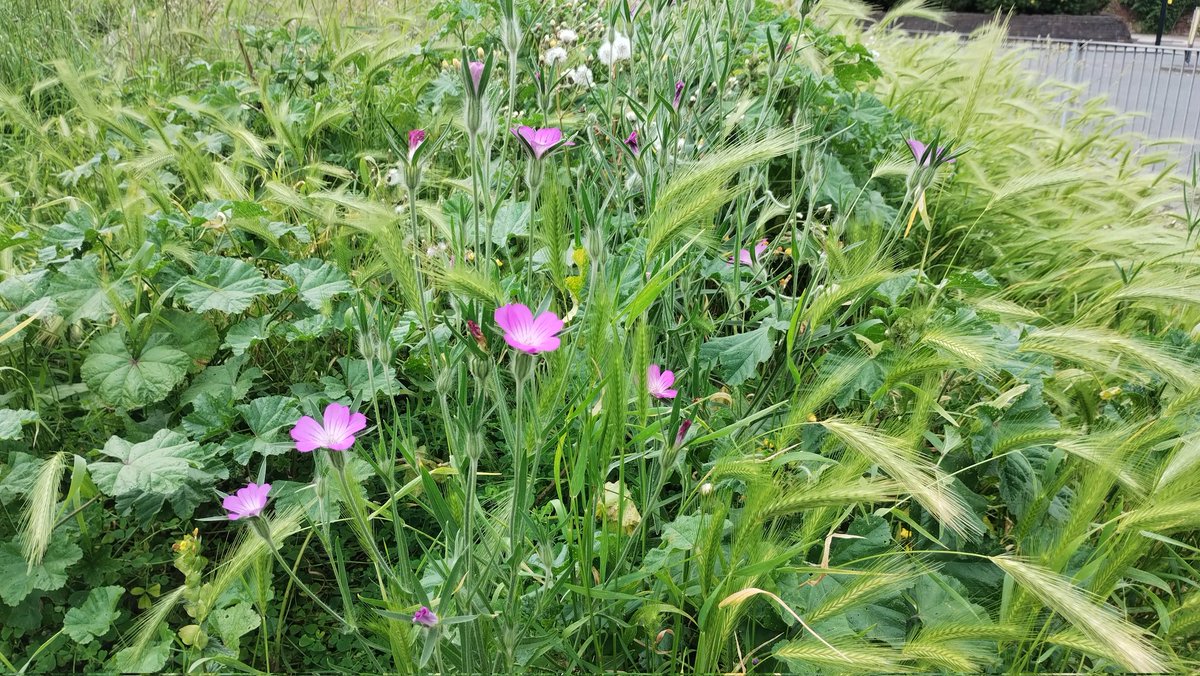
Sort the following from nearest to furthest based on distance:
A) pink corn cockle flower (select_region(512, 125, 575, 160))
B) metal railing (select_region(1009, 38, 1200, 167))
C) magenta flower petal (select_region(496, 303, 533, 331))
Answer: magenta flower petal (select_region(496, 303, 533, 331)) < pink corn cockle flower (select_region(512, 125, 575, 160)) < metal railing (select_region(1009, 38, 1200, 167))

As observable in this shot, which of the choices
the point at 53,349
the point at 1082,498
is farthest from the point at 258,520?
the point at 1082,498

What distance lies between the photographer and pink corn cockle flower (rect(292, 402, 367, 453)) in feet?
2.68

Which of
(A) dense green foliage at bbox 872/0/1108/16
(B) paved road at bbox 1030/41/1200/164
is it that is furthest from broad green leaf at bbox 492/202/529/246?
(A) dense green foliage at bbox 872/0/1108/16

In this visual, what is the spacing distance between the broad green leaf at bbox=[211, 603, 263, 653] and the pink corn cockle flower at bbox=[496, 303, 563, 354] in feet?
1.95

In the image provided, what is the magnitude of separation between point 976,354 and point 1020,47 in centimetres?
311

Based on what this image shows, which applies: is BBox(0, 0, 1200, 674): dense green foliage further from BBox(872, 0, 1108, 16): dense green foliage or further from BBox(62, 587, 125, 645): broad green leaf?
BBox(872, 0, 1108, 16): dense green foliage

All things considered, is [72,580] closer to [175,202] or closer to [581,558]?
[581,558]

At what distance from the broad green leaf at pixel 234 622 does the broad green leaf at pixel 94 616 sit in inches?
5.8

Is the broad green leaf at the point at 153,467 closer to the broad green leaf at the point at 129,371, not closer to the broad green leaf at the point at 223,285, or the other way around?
the broad green leaf at the point at 129,371

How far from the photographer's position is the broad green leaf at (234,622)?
A: 1027mm

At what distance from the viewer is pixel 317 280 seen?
1.47 meters

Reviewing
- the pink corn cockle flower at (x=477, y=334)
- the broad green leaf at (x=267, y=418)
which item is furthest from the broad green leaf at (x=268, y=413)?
the pink corn cockle flower at (x=477, y=334)

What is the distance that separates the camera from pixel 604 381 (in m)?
0.91

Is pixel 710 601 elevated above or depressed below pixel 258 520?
below
